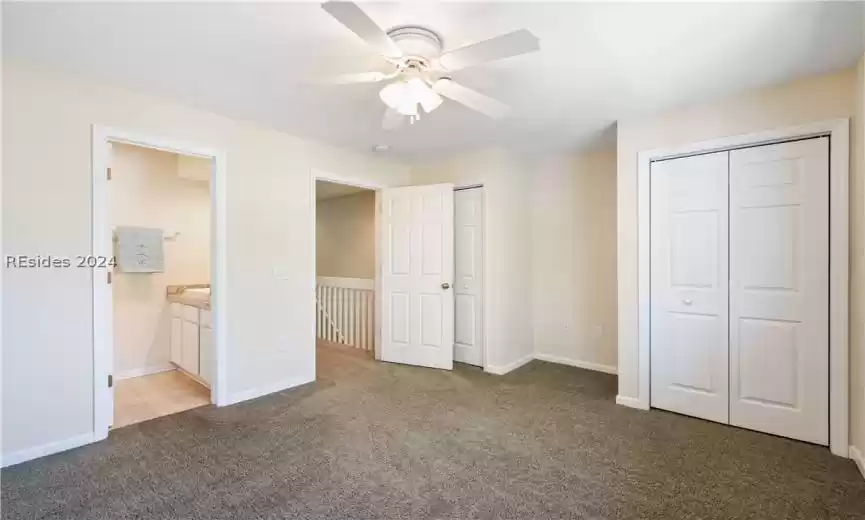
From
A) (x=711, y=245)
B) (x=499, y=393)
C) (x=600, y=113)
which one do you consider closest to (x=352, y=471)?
(x=499, y=393)

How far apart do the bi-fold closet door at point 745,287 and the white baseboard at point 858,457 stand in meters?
0.17

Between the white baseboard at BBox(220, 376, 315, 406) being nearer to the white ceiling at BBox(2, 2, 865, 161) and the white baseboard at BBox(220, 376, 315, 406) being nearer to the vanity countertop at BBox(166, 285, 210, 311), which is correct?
the vanity countertop at BBox(166, 285, 210, 311)

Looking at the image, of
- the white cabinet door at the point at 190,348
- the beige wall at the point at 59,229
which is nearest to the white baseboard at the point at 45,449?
the beige wall at the point at 59,229

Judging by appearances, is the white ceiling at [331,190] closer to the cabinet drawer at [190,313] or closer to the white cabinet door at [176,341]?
the cabinet drawer at [190,313]

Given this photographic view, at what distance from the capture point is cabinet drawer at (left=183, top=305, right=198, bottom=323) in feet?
12.6

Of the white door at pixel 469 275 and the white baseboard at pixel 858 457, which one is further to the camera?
the white door at pixel 469 275

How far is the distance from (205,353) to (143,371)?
1.10 m

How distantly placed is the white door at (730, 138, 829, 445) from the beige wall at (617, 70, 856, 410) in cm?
18

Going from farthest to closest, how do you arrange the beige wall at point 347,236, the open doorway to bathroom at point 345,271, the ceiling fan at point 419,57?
the beige wall at point 347,236, the open doorway to bathroom at point 345,271, the ceiling fan at point 419,57

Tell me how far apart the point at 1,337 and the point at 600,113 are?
4.03m

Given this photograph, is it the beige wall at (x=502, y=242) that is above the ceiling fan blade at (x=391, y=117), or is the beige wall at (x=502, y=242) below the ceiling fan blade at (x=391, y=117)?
below

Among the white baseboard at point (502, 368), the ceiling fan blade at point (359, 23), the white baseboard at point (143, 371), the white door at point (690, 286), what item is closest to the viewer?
the ceiling fan blade at point (359, 23)

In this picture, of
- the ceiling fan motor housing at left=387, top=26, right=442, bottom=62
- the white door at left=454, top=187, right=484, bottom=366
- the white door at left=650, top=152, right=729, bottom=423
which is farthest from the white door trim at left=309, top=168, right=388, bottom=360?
the white door at left=650, top=152, right=729, bottom=423

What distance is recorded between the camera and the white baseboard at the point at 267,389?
3331 mm
